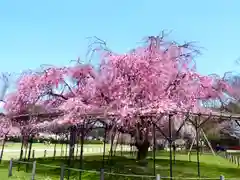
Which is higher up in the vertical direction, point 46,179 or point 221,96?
point 221,96

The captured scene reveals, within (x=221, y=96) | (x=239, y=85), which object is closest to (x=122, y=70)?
(x=221, y=96)

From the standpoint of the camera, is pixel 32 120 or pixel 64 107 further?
pixel 32 120

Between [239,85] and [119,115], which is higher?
[239,85]

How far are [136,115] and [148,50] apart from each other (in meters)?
4.67

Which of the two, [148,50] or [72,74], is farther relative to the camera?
[72,74]

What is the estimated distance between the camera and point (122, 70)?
17.4m

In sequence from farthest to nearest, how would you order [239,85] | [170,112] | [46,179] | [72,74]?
[239,85] < [72,74] < [170,112] < [46,179]

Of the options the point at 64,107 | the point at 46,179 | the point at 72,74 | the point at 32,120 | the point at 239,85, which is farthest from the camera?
the point at 239,85

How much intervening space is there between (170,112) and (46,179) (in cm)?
655

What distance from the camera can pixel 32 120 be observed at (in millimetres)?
21531

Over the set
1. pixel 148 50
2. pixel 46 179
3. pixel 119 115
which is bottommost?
pixel 46 179

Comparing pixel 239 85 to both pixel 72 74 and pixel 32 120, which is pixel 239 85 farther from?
pixel 32 120

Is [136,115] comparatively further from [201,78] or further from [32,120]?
[32,120]

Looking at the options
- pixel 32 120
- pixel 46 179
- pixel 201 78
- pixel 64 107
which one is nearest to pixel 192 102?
pixel 201 78
